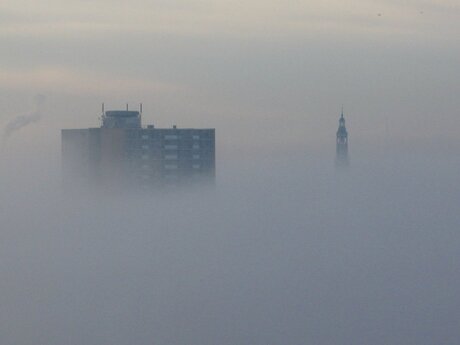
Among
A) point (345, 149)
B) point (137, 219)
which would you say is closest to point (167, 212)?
point (137, 219)

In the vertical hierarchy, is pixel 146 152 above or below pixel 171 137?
below

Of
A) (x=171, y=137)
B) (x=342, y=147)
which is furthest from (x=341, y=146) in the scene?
(x=171, y=137)

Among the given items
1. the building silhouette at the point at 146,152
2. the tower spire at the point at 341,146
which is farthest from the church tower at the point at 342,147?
the building silhouette at the point at 146,152

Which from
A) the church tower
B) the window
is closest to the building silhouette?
the window

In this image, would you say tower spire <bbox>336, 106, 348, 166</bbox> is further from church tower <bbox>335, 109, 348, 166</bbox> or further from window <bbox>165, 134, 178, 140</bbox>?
window <bbox>165, 134, 178, 140</bbox>

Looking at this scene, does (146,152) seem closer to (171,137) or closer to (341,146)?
(171,137)

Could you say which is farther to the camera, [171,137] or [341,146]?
[341,146]

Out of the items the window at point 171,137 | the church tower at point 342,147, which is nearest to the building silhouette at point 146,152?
the window at point 171,137

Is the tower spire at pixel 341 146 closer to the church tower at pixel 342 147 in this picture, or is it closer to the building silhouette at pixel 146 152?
the church tower at pixel 342 147

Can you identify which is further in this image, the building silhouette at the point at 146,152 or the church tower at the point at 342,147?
the church tower at the point at 342,147

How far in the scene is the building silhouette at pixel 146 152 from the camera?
4391cm

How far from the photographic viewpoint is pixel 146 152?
144 ft

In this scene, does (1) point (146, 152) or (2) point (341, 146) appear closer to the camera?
(1) point (146, 152)

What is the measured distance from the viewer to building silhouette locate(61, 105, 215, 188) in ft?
144
